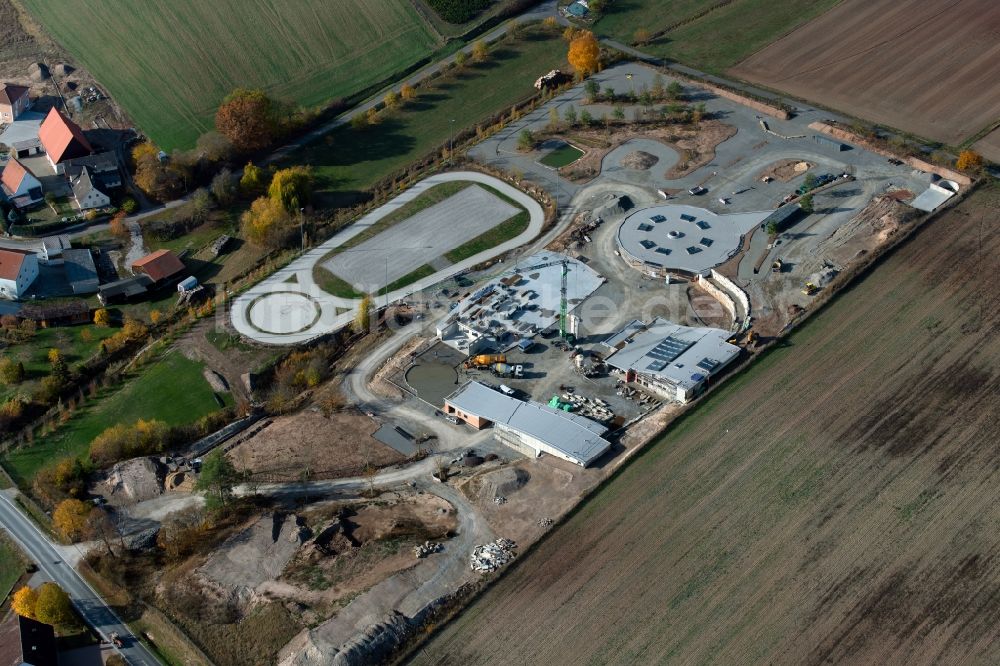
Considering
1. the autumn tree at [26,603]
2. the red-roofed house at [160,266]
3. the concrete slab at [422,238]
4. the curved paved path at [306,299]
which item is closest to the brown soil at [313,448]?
the curved paved path at [306,299]

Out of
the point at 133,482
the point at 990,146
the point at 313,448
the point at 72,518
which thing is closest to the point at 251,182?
the point at 313,448

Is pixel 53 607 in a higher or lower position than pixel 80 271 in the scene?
lower

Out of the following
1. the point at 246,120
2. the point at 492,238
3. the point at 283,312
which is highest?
the point at 246,120

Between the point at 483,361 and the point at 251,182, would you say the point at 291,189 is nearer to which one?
the point at 251,182

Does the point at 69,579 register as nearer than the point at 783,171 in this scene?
Yes

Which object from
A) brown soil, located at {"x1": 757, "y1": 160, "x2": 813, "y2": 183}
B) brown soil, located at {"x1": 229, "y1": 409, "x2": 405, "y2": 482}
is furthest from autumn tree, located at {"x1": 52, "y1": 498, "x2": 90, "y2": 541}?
brown soil, located at {"x1": 757, "y1": 160, "x2": 813, "y2": 183}

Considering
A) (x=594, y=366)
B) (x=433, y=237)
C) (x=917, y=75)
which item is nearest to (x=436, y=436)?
(x=594, y=366)

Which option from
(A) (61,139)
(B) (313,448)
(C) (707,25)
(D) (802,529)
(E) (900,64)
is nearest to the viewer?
Answer: (D) (802,529)

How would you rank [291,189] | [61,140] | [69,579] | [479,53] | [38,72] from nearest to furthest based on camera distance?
1. [69,579]
2. [291,189]
3. [61,140]
4. [479,53]
5. [38,72]
